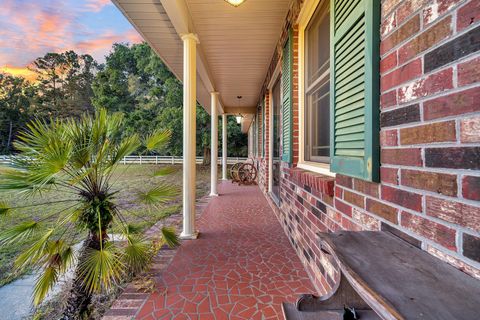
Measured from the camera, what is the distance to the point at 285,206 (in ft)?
10.3

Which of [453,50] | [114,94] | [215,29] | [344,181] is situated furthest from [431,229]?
[114,94]

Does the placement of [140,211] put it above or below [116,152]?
below

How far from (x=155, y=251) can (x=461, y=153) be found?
267 cm

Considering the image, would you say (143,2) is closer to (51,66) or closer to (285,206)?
(285,206)

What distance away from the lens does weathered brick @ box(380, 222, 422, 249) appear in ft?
2.46

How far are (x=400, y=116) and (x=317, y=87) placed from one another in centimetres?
155

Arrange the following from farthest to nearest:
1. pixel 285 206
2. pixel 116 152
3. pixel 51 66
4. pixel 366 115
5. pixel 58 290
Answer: pixel 51 66
pixel 285 206
pixel 58 290
pixel 116 152
pixel 366 115

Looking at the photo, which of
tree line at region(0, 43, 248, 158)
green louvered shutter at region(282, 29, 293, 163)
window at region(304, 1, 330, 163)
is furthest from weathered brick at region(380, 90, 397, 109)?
tree line at region(0, 43, 248, 158)

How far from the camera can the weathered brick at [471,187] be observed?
1.80ft

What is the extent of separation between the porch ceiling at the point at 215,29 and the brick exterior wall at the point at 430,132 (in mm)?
2174

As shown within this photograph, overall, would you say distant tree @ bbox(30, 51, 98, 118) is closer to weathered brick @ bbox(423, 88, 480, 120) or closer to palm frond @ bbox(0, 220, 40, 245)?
palm frond @ bbox(0, 220, 40, 245)

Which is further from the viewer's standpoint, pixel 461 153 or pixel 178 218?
pixel 178 218

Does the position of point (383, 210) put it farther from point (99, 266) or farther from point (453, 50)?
point (99, 266)

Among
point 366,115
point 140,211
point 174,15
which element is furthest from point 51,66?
point 366,115
